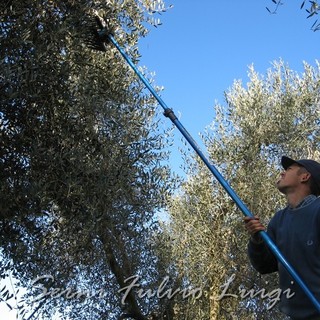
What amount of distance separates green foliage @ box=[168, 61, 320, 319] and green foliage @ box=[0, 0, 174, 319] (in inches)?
112

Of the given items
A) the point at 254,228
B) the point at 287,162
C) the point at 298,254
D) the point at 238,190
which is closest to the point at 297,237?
the point at 298,254

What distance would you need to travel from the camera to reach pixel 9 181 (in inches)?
264

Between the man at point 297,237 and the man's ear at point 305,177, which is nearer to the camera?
the man at point 297,237

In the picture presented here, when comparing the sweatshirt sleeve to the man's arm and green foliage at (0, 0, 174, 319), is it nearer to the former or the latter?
the man's arm

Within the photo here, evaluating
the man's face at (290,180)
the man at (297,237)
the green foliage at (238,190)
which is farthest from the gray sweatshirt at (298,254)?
the green foliage at (238,190)

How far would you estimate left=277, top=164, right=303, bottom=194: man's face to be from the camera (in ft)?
12.9

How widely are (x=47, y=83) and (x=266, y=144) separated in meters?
8.15

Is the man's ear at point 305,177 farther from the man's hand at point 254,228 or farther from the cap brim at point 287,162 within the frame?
the man's hand at point 254,228

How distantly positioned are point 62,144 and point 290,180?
4001 millimetres

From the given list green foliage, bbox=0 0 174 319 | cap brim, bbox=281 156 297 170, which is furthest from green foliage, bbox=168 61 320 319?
cap brim, bbox=281 156 297 170

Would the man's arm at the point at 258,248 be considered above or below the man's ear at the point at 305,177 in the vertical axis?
below

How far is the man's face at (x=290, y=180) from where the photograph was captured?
3931 millimetres

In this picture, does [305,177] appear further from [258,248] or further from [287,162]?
[258,248]

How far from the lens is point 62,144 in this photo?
7102mm
